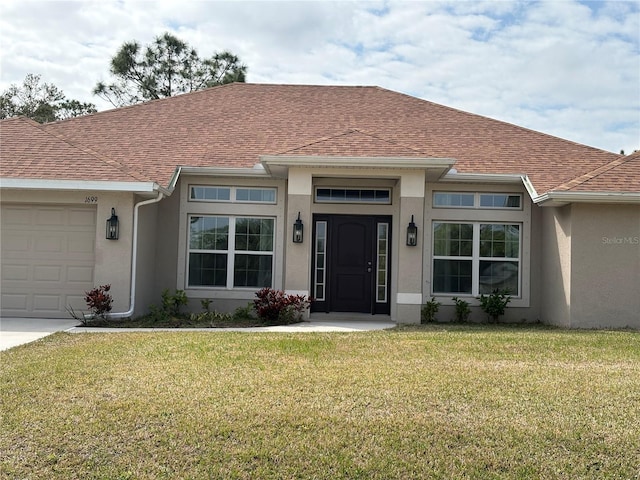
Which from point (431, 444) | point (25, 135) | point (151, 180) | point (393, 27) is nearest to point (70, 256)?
point (151, 180)

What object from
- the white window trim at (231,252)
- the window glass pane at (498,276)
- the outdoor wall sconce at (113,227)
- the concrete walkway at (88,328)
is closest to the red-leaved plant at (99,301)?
the concrete walkway at (88,328)

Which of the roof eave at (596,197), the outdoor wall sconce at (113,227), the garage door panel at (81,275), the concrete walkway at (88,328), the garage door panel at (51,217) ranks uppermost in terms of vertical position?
the roof eave at (596,197)

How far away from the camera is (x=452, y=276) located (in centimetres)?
1338

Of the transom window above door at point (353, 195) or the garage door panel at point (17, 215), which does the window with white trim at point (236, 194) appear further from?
the garage door panel at point (17, 215)

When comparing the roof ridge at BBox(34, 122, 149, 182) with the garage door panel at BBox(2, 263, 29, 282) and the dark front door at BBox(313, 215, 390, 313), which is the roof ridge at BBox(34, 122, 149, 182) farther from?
the dark front door at BBox(313, 215, 390, 313)

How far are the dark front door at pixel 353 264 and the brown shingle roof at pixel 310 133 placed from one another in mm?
1979

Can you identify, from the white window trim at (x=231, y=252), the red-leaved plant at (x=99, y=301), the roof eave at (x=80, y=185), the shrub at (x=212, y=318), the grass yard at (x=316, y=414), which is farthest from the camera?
the white window trim at (x=231, y=252)

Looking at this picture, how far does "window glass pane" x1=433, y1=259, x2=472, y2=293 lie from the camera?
43.9 ft

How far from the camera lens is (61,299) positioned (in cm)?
1218

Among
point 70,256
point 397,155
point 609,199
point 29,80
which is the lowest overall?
point 70,256

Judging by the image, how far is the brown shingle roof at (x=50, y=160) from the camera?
1177cm

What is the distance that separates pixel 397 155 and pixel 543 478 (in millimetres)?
8078

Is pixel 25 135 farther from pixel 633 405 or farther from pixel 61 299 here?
pixel 633 405

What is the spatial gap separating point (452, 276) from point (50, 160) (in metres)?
8.60
